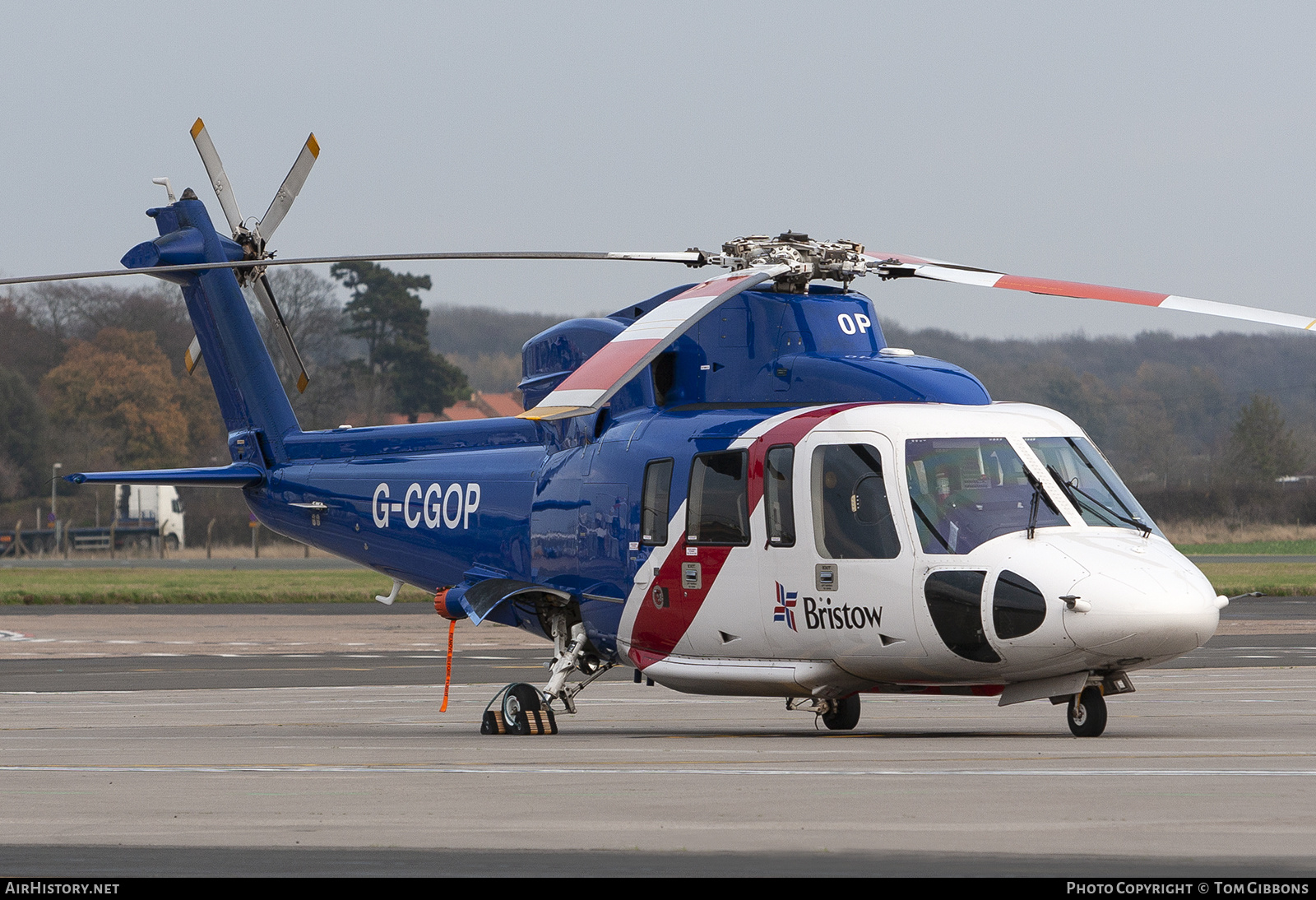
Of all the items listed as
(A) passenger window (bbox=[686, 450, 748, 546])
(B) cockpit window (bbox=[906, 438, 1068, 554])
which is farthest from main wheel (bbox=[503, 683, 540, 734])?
(B) cockpit window (bbox=[906, 438, 1068, 554])

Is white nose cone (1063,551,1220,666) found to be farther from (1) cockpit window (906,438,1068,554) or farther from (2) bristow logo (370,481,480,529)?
(2) bristow logo (370,481,480,529)

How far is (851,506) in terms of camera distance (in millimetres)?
12227

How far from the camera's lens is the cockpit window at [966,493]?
11.6 m

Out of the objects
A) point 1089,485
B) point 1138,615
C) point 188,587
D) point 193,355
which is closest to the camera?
point 1138,615

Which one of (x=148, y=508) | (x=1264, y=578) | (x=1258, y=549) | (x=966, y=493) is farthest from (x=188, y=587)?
(x=148, y=508)

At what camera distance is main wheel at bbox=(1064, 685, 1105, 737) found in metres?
11.9

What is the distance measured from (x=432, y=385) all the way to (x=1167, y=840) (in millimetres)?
93972

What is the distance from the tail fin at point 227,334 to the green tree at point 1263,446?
6510cm

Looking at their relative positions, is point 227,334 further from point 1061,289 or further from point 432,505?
point 1061,289

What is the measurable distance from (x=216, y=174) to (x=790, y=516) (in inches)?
365

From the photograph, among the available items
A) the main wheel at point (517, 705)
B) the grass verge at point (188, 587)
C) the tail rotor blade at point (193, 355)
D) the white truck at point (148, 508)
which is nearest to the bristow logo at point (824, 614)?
the main wheel at point (517, 705)

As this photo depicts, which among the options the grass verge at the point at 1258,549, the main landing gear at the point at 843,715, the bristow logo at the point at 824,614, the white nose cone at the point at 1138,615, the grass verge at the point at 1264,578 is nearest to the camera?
the white nose cone at the point at 1138,615

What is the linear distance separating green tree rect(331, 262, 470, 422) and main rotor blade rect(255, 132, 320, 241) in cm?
7975

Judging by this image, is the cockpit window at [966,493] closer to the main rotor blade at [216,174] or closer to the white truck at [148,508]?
the main rotor blade at [216,174]
